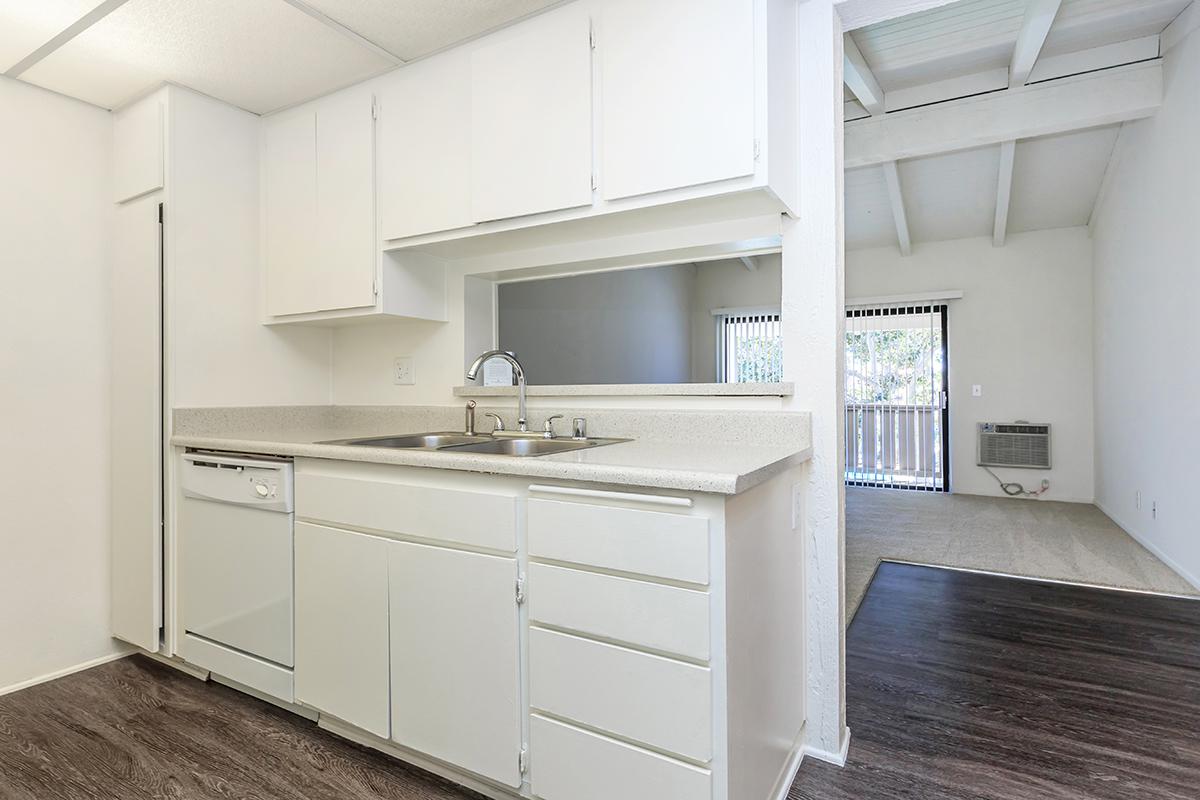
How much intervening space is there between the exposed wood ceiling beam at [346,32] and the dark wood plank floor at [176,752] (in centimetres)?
219

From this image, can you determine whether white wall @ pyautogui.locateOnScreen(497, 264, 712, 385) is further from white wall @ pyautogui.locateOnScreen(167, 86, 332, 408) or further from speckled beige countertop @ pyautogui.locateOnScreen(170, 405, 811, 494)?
white wall @ pyautogui.locateOnScreen(167, 86, 332, 408)

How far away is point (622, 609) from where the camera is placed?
4.24 ft

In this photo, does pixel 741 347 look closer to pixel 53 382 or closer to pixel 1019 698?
pixel 1019 698

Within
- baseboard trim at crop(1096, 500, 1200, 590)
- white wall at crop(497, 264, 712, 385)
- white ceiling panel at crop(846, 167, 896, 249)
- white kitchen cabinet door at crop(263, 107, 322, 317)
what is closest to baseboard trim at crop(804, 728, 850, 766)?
white wall at crop(497, 264, 712, 385)

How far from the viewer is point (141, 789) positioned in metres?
1.63

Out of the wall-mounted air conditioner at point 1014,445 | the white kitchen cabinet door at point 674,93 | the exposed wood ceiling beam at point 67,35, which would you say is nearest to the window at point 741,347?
Answer: the white kitchen cabinet door at point 674,93

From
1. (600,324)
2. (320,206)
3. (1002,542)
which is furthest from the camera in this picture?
(1002,542)

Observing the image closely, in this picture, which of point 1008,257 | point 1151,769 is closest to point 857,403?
point 1008,257

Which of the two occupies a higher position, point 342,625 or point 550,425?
point 550,425

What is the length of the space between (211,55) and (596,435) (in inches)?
72.3

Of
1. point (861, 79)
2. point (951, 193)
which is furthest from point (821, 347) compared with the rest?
point (951, 193)

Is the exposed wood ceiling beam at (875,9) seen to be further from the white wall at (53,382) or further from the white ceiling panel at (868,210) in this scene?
the white ceiling panel at (868,210)

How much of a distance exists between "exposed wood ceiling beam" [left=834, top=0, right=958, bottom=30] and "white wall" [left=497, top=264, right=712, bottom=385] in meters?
0.89

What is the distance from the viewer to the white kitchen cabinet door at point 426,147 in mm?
2076
